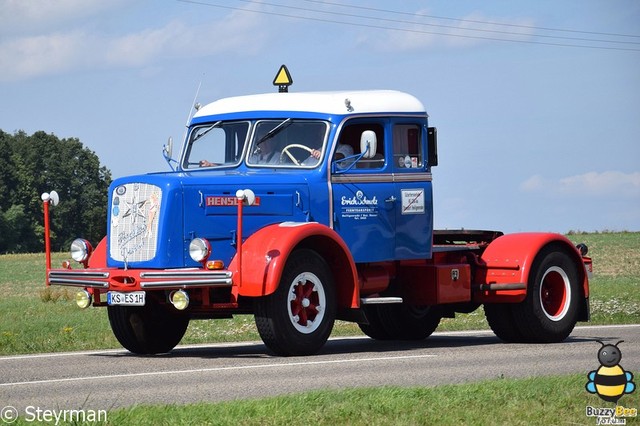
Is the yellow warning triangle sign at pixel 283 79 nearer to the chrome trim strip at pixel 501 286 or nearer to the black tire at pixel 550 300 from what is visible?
the chrome trim strip at pixel 501 286

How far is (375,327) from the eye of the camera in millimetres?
17875

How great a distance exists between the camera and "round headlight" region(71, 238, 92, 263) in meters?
15.3

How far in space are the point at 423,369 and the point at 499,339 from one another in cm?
494

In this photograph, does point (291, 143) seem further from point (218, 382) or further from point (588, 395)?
point (588, 395)

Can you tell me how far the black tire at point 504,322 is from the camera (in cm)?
1655

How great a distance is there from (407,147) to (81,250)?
4.17m

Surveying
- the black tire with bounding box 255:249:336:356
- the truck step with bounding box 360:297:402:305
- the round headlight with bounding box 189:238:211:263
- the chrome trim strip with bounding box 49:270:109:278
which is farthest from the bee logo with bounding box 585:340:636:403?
the chrome trim strip with bounding box 49:270:109:278

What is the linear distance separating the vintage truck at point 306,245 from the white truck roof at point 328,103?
0.07 ft

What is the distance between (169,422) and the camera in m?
8.91

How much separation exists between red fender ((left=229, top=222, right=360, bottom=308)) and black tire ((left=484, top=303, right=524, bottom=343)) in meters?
2.70

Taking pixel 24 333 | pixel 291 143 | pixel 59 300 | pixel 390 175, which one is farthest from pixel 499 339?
pixel 59 300

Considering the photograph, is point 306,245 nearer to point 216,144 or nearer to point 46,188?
point 216,144

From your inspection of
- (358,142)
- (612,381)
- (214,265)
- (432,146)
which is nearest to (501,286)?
(432,146)

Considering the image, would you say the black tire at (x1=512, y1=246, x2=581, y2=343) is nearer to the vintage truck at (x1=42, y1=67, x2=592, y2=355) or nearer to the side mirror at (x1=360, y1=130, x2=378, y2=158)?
the vintage truck at (x1=42, y1=67, x2=592, y2=355)
